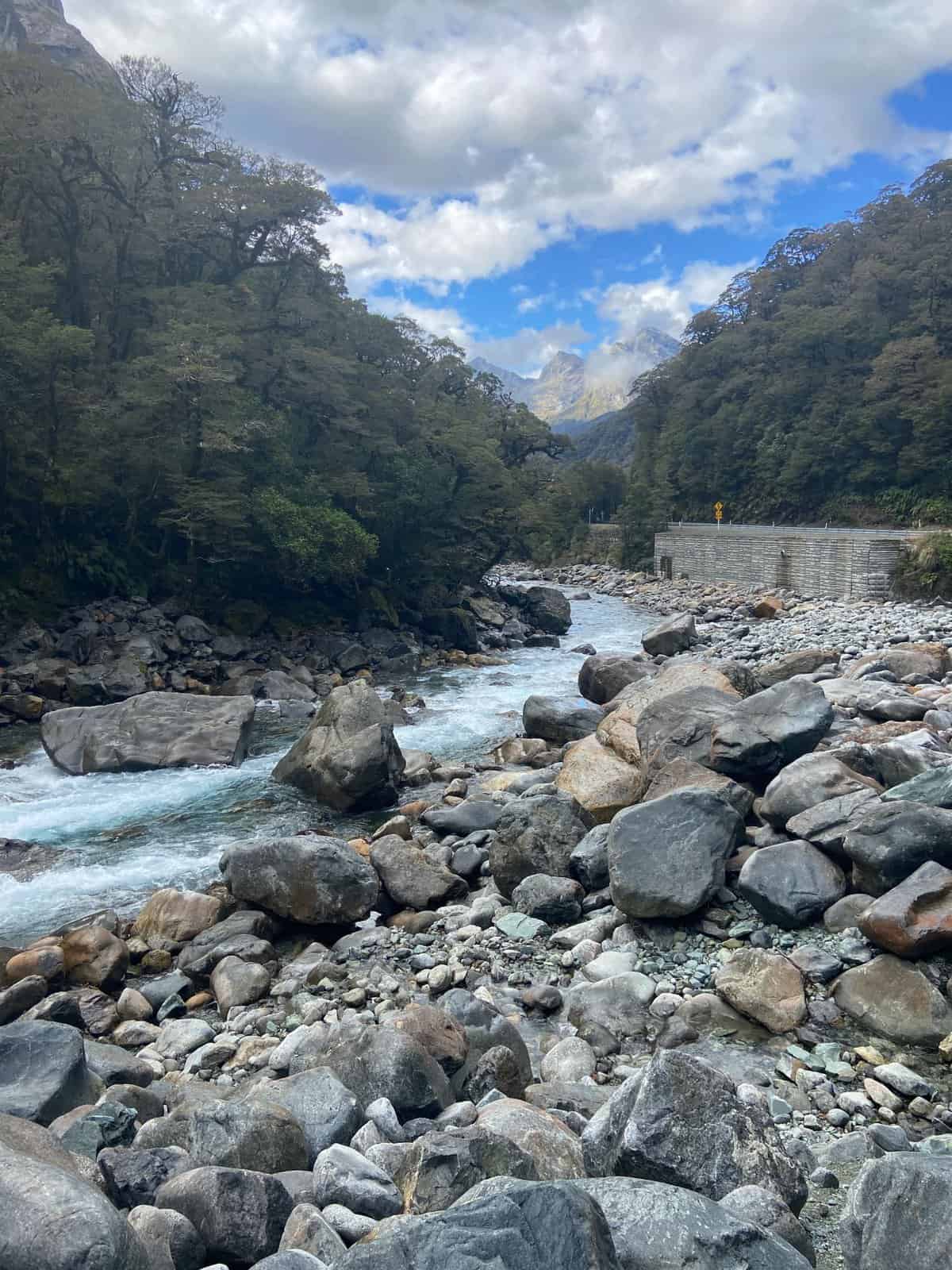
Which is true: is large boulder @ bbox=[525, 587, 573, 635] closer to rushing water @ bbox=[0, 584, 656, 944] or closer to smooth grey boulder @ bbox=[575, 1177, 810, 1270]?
rushing water @ bbox=[0, 584, 656, 944]

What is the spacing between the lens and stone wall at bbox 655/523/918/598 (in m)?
27.5

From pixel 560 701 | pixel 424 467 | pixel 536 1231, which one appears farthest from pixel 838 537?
pixel 536 1231

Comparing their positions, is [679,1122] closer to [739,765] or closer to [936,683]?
[739,765]

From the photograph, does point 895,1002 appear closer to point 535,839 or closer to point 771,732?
point 535,839

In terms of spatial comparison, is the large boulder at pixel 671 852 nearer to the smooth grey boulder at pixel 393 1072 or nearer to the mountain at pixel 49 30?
the smooth grey boulder at pixel 393 1072

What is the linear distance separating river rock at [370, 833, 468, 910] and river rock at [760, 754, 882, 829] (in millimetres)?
2819

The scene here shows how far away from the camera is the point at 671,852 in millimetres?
6293

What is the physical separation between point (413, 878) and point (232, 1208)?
4567mm

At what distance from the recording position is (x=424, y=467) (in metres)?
26.2

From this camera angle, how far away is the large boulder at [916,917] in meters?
5.08

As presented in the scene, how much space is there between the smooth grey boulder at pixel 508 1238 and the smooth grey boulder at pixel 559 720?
33.8ft

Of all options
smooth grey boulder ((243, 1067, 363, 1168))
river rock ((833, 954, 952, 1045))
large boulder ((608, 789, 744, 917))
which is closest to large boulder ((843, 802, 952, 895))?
river rock ((833, 954, 952, 1045))

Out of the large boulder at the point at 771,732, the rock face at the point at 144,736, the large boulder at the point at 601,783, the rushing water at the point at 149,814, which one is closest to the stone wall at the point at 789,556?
the rushing water at the point at 149,814

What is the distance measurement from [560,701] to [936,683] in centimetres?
571
